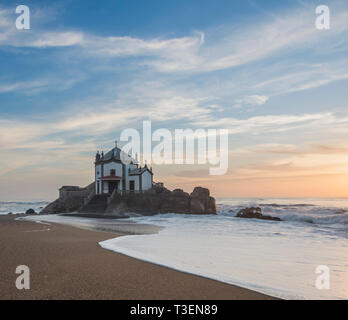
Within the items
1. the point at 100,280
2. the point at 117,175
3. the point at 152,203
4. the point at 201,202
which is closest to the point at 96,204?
the point at 117,175

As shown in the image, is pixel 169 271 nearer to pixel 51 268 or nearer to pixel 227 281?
pixel 227 281

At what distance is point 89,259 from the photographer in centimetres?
922

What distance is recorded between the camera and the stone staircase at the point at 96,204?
4133cm

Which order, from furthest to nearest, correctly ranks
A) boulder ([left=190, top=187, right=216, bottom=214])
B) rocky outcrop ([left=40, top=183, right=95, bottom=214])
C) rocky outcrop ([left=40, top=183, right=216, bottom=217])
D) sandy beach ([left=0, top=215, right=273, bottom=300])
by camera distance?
rocky outcrop ([left=40, top=183, right=95, bottom=214]), boulder ([left=190, top=187, right=216, bottom=214]), rocky outcrop ([left=40, top=183, right=216, bottom=217]), sandy beach ([left=0, top=215, right=273, bottom=300])

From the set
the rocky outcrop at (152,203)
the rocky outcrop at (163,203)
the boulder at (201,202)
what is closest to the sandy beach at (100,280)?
the rocky outcrop at (152,203)

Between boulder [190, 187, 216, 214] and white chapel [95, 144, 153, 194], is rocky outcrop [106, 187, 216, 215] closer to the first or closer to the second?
boulder [190, 187, 216, 214]

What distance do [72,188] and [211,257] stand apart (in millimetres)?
44979

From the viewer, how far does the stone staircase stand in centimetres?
4133
